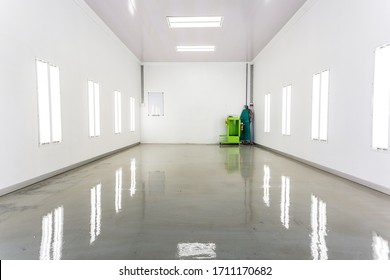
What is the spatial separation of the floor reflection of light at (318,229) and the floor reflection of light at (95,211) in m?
1.93

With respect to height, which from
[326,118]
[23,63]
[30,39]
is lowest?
[326,118]

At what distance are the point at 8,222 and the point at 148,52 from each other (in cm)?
1054

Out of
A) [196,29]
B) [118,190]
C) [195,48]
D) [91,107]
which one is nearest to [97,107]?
[91,107]

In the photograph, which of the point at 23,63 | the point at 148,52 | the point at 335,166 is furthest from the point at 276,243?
the point at 148,52

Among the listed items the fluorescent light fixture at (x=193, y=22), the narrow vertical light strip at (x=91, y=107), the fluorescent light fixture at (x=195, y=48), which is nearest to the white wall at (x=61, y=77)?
the narrow vertical light strip at (x=91, y=107)

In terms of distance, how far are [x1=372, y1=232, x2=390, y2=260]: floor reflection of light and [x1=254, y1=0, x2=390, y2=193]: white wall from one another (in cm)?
194

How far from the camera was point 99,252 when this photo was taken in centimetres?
230

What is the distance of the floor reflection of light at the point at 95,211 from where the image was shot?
8.97 ft

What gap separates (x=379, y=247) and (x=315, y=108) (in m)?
4.96

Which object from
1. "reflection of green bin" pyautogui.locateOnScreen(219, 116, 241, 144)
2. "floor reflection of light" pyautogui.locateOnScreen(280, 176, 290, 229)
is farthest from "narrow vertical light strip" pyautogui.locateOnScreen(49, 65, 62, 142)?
"reflection of green bin" pyautogui.locateOnScreen(219, 116, 241, 144)

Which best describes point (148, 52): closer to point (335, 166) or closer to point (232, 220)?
→ point (335, 166)

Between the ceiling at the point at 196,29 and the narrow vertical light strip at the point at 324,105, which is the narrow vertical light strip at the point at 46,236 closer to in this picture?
the narrow vertical light strip at the point at 324,105

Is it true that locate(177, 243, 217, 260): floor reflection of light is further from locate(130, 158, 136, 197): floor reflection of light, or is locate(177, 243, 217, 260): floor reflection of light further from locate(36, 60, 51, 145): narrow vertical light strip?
locate(36, 60, 51, 145): narrow vertical light strip
